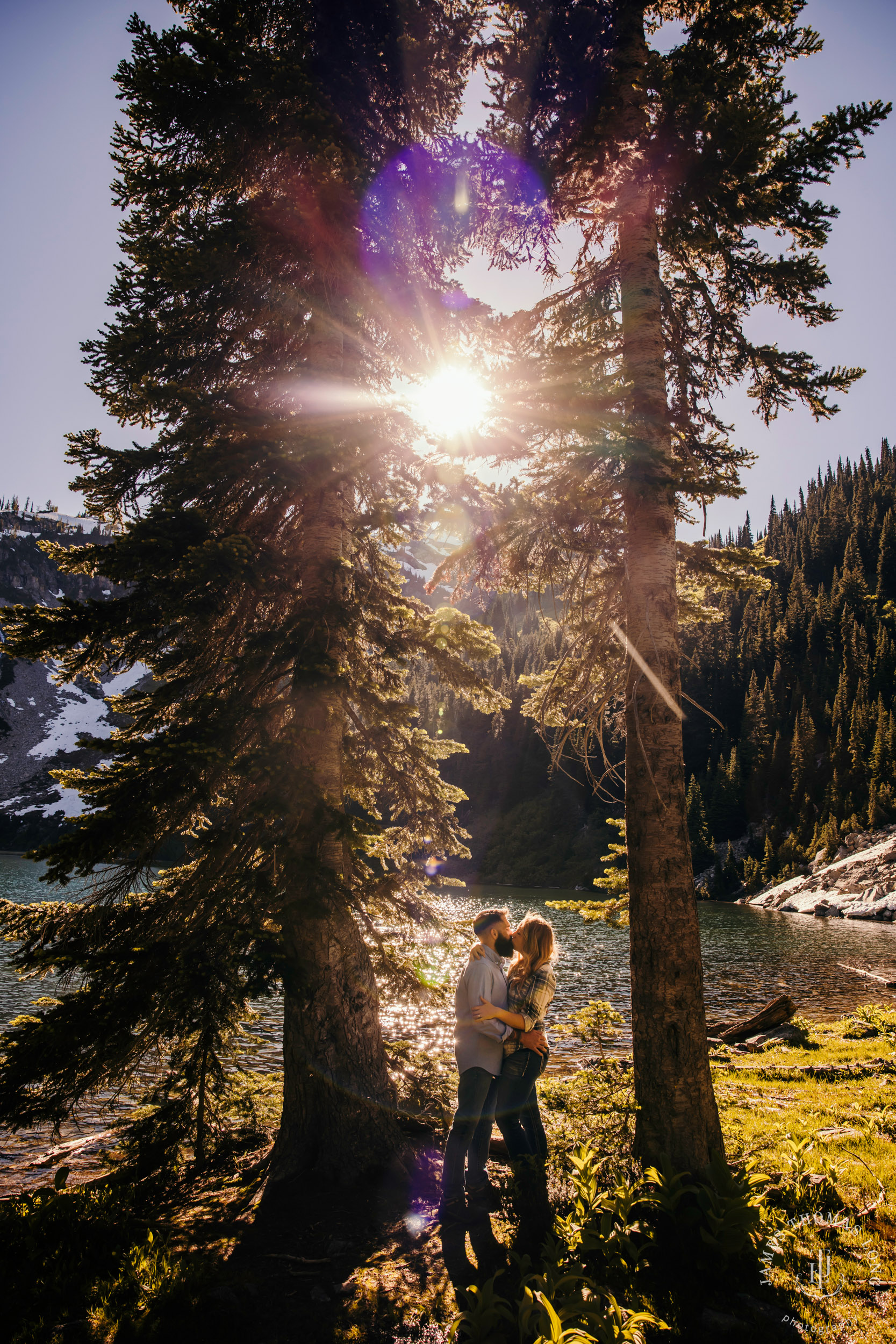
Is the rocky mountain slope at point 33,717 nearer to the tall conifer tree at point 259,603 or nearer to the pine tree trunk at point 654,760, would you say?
the tall conifer tree at point 259,603

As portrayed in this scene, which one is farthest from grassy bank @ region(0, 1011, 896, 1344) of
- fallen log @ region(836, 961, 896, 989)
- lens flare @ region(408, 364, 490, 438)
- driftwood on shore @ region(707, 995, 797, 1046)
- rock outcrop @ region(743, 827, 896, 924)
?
rock outcrop @ region(743, 827, 896, 924)

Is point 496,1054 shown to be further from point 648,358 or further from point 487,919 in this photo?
point 648,358

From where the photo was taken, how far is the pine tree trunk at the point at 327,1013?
5555 mm

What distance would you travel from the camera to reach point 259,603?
6.97 metres

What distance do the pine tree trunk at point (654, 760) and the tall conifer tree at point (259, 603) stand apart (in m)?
1.93

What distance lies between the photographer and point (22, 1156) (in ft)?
28.3

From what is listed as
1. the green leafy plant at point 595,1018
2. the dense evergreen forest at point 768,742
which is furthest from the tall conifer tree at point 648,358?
the dense evergreen forest at point 768,742

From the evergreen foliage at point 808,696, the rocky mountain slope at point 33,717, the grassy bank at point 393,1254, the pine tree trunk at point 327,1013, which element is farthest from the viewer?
the rocky mountain slope at point 33,717

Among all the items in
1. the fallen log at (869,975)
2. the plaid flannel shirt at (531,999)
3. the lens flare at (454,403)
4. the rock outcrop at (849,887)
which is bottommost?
the rock outcrop at (849,887)

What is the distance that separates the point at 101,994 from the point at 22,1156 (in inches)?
269

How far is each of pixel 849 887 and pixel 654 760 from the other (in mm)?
56463

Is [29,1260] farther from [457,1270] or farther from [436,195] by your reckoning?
[436,195]

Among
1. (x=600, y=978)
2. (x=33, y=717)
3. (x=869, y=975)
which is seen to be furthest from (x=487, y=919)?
(x=33, y=717)

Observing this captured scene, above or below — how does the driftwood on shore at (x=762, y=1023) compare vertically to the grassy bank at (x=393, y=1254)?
below
